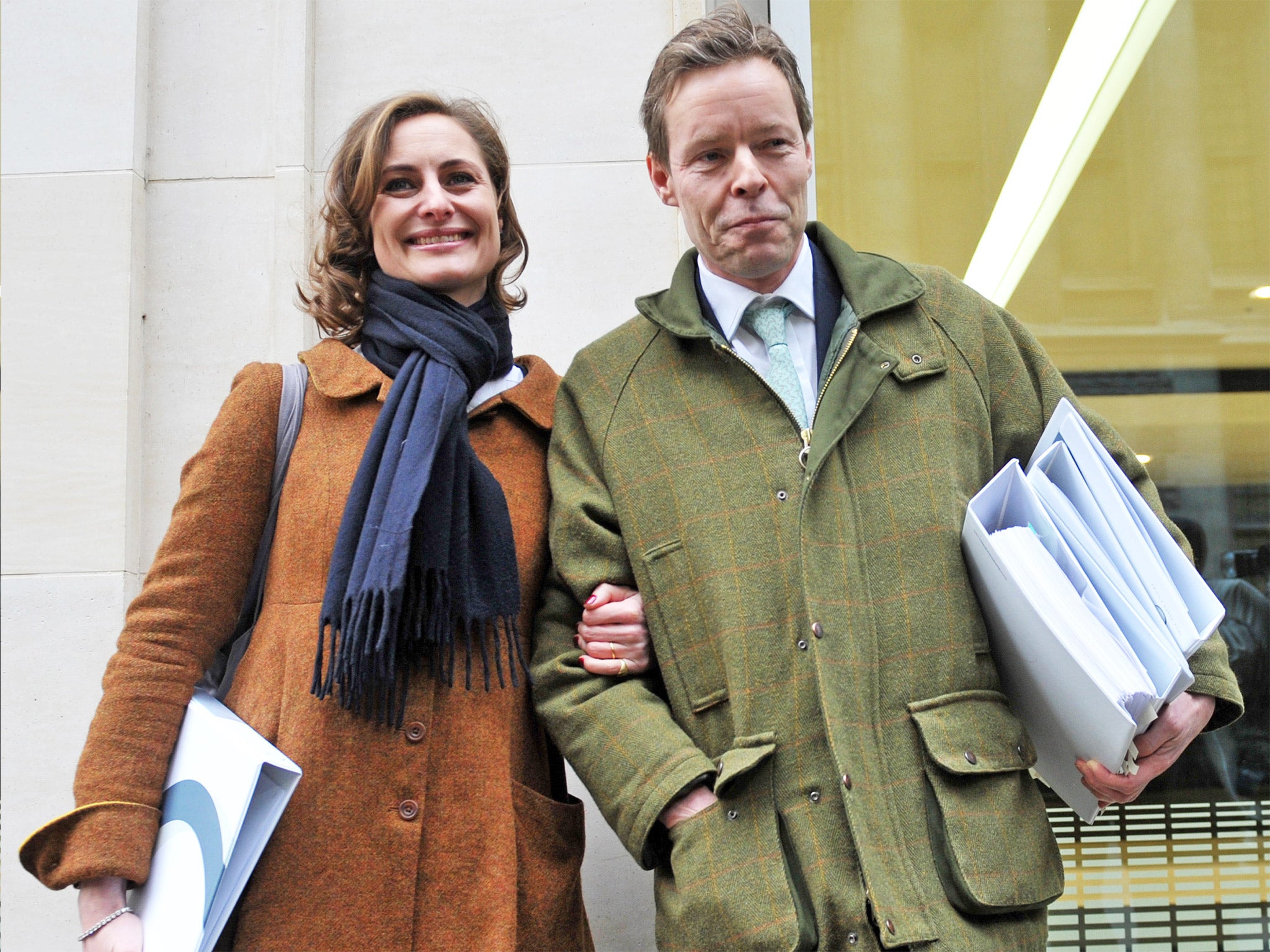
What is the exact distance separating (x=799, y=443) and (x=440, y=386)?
0.69 metres

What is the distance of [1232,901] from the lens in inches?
122

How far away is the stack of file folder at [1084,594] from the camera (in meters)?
1.92

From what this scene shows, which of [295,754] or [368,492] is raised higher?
[368,492]

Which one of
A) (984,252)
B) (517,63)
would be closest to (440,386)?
(517,63)

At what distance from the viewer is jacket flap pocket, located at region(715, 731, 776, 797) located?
2.08m

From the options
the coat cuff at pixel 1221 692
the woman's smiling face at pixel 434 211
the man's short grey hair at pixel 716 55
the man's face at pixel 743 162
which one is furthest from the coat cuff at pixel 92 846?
the coat cuff at pixel 1221 692

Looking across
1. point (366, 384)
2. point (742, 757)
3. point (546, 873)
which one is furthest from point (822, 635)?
point (366, 384)

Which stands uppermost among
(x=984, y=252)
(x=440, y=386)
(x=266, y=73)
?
(x=266, y=73)

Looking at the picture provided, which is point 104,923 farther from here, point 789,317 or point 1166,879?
point 1166,879

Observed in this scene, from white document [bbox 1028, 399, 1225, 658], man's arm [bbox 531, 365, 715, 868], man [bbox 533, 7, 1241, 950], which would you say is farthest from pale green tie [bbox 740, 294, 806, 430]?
white document [bbox 1028, 399, 1225, 658]

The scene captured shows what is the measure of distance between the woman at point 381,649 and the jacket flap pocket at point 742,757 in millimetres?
276

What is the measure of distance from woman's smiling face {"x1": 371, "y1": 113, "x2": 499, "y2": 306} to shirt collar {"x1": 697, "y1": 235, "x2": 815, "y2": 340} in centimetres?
51

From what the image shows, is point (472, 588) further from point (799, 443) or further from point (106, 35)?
point (106, 35)

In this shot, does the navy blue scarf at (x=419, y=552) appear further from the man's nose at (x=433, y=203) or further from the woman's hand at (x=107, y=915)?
the woman's hand at (x=107, y=915)
